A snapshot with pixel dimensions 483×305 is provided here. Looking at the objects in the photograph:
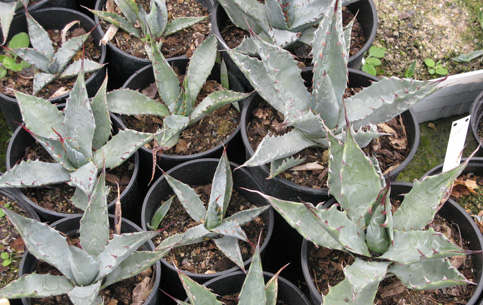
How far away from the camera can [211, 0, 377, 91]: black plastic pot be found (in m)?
2.13

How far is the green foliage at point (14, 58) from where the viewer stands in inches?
87.6

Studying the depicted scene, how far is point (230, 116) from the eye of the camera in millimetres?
2111

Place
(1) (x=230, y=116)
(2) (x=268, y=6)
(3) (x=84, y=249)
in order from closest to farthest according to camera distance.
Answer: (3) (x=84, y=249) < (2) (x=268, y=6) < (1) (x=230, y=116)

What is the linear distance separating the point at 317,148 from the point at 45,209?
3.23 feet

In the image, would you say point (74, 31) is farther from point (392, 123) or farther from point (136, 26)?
point (392, 123)

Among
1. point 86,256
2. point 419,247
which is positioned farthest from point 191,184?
point 419,247

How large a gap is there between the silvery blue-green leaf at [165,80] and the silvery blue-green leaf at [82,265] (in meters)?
0.68

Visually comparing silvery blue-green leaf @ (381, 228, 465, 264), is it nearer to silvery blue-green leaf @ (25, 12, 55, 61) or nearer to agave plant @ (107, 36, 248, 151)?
agave plant @ (107, 36, 248, 151)

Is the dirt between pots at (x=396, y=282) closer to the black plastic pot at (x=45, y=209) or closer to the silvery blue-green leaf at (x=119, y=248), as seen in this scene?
the silvery blue-green leaf at (x=119, y=248)

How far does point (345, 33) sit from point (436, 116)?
934mm

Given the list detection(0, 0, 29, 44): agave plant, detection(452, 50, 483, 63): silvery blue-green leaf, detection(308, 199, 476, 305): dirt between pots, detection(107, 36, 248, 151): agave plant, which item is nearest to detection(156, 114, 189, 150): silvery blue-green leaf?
detection(107, 36, 248, 151): agave plant

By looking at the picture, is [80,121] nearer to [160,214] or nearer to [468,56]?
[160,214]

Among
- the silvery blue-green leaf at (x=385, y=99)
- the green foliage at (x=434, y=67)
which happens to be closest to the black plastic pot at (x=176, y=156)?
the silvery blue-green leaf at (x=385, y=99)

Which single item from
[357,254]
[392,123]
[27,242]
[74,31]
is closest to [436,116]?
[392,123]
